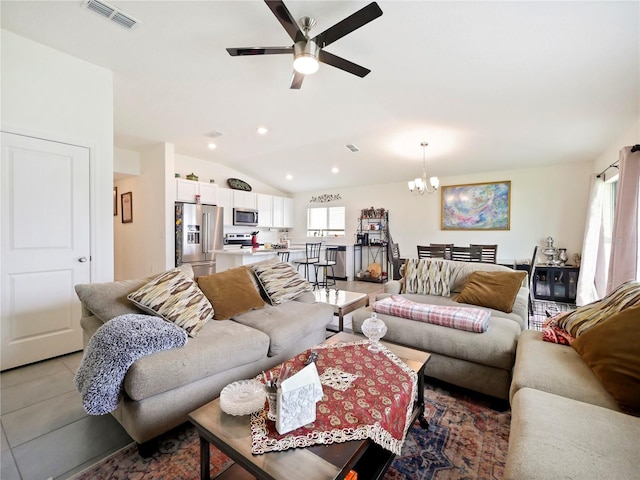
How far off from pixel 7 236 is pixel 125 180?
3.43 metres

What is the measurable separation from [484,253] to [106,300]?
470 centimetres

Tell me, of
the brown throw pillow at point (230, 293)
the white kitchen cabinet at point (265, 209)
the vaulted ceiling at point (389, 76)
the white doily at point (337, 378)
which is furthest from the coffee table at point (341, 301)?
the white kitchen cabinet at point (265, 209)

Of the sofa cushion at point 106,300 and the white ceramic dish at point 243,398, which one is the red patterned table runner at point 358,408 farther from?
the sofa cushion at point 106,300

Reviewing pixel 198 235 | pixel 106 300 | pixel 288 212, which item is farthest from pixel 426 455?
pixel 288 212

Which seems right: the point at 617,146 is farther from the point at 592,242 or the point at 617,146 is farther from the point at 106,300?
the point at 106,300

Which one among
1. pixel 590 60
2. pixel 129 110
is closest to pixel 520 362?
pixel 590 60

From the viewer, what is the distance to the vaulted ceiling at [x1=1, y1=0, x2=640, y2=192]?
2.16 meters

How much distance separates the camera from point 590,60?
241 centimetres

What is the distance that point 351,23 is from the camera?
1847mm

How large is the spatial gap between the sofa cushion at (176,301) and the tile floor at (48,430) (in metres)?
0.71

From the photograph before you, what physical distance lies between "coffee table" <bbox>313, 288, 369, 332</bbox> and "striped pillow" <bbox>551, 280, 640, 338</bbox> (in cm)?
174

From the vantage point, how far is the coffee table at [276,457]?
91cm

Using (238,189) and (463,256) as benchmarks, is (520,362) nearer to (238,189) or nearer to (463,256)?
(463,256)

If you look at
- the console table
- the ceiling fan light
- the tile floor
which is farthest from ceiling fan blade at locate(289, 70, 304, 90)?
the console table
